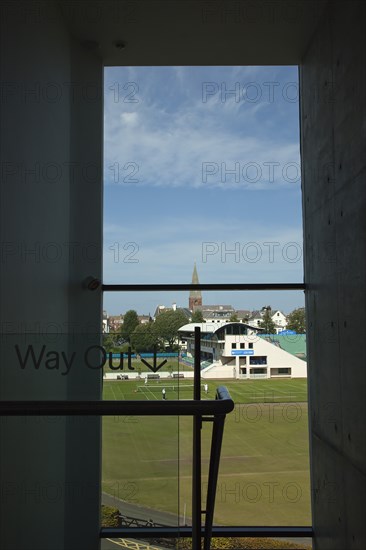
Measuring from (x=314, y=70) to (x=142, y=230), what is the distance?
229 centimetres

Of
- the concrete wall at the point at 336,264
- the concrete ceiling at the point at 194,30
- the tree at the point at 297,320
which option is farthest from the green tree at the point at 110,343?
the concrete ceiling at the point at 194,30

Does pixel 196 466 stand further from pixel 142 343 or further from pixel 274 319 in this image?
pixel 274 319

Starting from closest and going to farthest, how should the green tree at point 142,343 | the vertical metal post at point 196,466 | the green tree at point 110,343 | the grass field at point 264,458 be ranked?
the vertical metal post at point 196,466, the green tree at point 110,343, the green tree at point 142,343, the grass field at point 264,458

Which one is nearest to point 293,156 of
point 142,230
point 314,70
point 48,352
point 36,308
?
point 314,70

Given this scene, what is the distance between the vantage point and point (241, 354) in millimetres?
5184

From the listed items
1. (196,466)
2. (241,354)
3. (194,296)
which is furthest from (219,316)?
(196,466)

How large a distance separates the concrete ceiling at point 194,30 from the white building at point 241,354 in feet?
9.16

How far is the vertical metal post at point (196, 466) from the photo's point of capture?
189 cm

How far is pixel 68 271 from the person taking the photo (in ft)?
15.9

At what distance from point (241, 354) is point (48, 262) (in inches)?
84.9

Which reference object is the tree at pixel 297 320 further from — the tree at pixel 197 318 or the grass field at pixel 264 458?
the tree at pixel 197 318

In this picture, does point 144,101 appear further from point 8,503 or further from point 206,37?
point 8,503

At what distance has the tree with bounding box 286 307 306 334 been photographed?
5.22 meters

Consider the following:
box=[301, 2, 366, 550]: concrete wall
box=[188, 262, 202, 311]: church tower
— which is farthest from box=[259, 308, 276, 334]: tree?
box=[188, 262, 202, 311]: church tower
